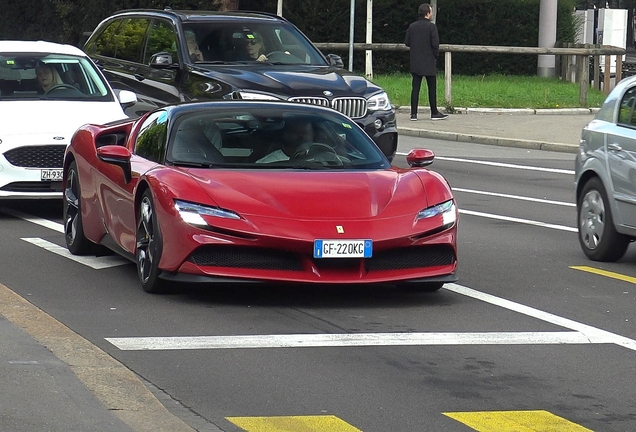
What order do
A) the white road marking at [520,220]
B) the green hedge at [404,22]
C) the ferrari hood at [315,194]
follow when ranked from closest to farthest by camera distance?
the ferrari hood at [315,194]
the white road marking at [520,220]
the green hedge at [404,22]

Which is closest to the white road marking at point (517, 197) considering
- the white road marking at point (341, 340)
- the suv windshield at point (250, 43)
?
the suv windshield at point (250, 43)

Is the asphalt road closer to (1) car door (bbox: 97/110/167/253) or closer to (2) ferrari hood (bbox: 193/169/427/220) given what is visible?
(1) car door (bbox: 97/110/167/253)

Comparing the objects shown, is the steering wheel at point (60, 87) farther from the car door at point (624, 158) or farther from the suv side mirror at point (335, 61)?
the car door at point (624, 158)

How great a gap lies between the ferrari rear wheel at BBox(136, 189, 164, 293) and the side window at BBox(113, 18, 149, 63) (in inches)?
376

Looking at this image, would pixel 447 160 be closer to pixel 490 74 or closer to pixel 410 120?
pixel 410 120

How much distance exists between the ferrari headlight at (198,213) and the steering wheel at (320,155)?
1.16m

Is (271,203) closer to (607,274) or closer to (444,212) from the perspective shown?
(444,212)

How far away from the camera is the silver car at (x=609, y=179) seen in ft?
38.1

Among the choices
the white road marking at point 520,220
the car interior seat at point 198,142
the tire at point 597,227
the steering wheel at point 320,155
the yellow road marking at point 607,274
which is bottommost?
the white road marking at point 520,220

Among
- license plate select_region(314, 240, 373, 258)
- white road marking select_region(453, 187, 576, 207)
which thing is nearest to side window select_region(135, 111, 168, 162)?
license plate select_region(314, 240, 373, 258)

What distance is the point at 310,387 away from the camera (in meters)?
7.13

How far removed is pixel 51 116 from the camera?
14406 mm

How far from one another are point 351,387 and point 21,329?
6.72ft

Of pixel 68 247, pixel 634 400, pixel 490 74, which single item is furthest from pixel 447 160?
pixel 490 74
